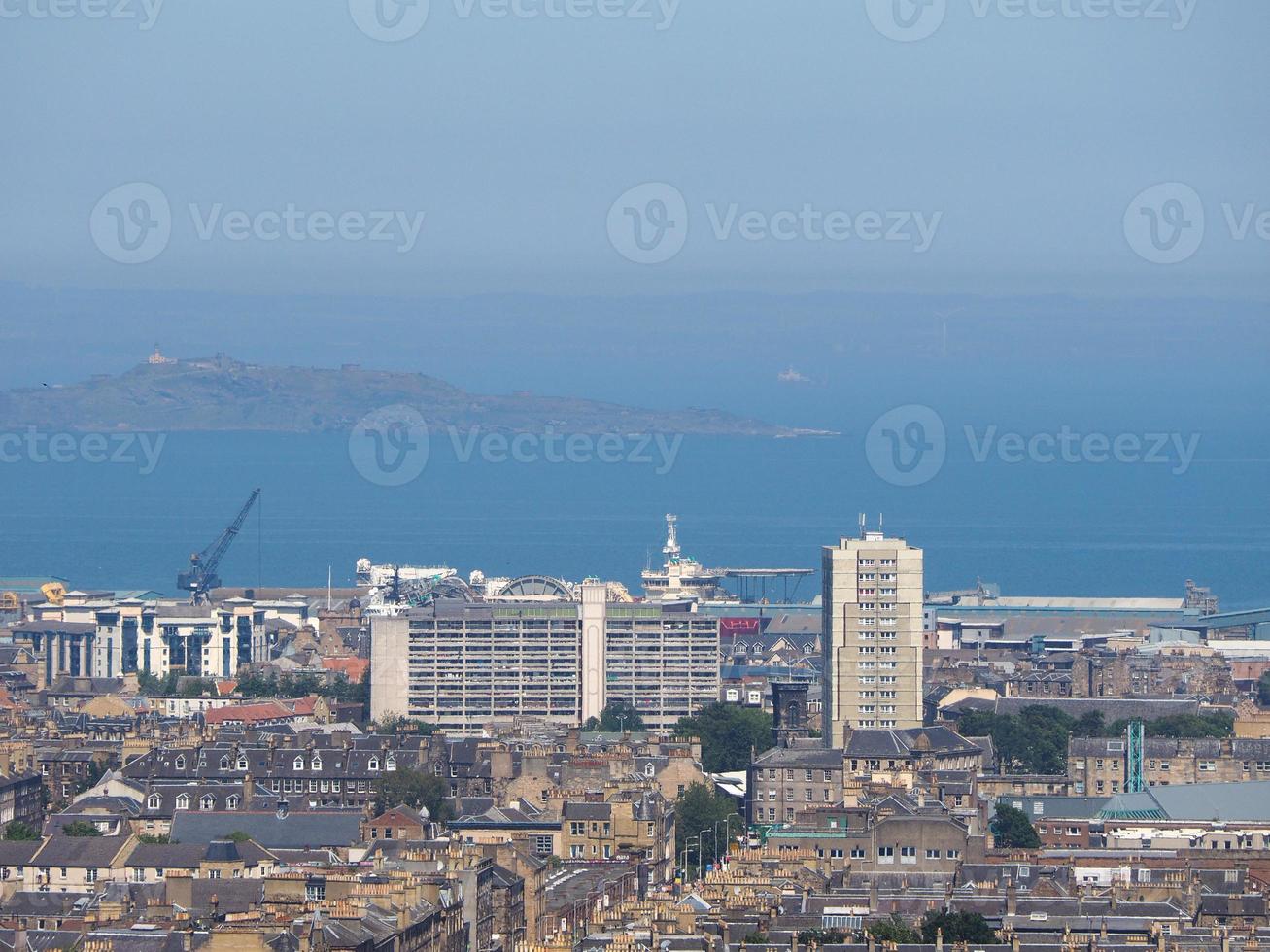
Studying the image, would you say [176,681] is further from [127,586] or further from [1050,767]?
[127,586]

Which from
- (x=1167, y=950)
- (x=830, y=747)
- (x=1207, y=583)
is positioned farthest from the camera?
(x=1207, y=583)

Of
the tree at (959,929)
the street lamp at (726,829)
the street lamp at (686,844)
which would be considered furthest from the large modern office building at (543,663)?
the tree at (959,929)

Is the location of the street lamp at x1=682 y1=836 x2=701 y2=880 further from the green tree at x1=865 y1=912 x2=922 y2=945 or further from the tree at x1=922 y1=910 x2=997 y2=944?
the tree at x1=922 y1=910 x2=997 y2=944

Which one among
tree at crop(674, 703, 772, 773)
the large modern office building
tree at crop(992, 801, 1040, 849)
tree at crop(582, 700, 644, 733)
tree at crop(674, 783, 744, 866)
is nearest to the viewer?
tree at crop(992, 801, 1040, 849)

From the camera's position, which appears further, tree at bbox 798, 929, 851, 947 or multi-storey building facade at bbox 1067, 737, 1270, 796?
multi-storey building facade at bbox 1067, 737, 1270, 796

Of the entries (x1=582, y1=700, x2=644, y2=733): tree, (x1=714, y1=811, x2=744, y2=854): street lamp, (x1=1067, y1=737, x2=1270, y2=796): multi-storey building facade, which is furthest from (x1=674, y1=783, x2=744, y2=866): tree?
(x1=582, y1=700, x2=644, y2=733): tree

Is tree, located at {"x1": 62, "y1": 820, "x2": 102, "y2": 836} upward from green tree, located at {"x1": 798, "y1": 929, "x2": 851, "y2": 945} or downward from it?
upward

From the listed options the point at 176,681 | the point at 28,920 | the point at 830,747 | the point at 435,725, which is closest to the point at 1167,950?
the point at 28,920
